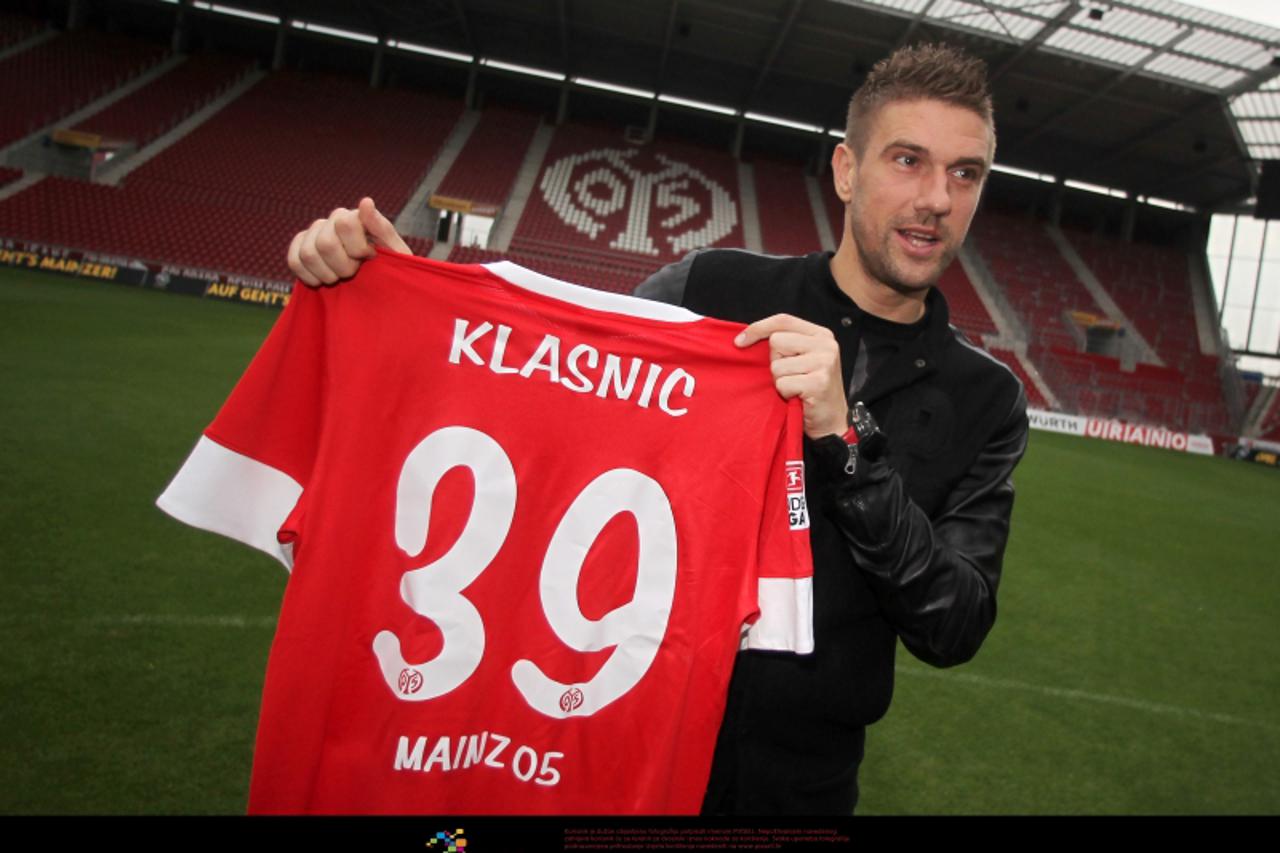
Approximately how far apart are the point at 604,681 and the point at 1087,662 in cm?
447

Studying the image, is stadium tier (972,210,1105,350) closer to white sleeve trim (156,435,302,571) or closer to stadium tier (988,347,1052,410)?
stadium tier (988,347,1052,410)

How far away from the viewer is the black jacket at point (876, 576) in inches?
64.7

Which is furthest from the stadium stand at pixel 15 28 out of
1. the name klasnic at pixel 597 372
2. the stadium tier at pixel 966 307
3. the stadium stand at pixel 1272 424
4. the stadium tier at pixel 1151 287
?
the stadium stand at pixel 1272 424

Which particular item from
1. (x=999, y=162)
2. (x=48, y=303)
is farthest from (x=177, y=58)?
(x=999, y=162)

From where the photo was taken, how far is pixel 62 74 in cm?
2627

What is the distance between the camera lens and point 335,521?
163 cm

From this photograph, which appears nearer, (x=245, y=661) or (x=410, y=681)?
(x=410, y=681)

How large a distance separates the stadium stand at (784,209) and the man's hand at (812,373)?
2646 centimetres

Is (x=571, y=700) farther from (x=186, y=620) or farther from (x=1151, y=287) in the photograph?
(x=1151, y=287)

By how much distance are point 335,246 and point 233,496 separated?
563mm

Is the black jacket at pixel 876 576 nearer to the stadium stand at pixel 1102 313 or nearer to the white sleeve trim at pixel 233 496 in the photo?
the white sleeve trim at pixel 233 496

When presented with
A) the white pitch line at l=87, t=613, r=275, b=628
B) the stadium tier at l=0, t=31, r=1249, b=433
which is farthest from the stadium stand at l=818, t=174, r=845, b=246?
the white pitch line at l=87, t=613, r=275, b=628

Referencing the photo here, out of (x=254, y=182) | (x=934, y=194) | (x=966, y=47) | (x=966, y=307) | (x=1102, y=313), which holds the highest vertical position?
(x=966, y=47)

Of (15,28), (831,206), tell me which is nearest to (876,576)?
(831,206)
